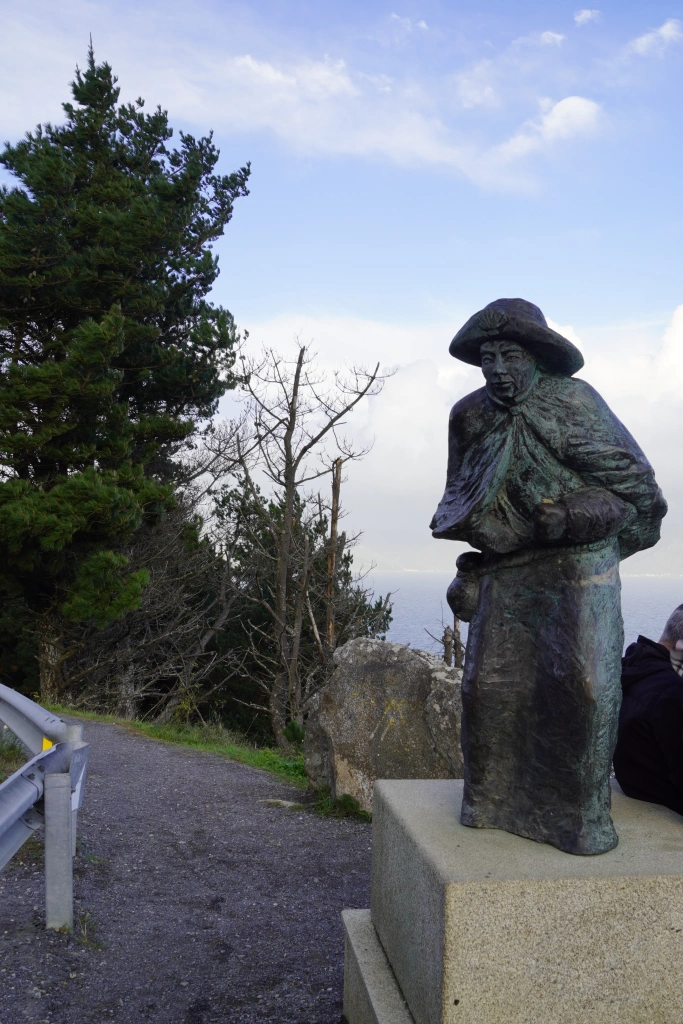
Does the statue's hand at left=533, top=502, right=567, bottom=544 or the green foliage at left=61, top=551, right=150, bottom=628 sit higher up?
the green foliage at left=61, top=551, right=150, bottom=628

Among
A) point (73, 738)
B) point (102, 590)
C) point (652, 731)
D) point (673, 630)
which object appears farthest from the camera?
point (102, 590)

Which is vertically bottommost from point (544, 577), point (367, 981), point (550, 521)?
point (367, 981)

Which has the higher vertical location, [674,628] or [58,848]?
[674,628]

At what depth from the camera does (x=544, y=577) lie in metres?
2.64

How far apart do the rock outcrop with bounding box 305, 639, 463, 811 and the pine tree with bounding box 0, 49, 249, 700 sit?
608 centimetres

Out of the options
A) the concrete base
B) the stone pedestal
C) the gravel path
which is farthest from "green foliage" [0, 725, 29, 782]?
the stone pedestal

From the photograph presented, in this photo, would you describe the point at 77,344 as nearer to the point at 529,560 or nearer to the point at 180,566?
the point at 180,566

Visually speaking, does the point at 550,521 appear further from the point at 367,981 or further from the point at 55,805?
the point at 55,805

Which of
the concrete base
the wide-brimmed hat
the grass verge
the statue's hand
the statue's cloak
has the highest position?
the wide-brimmed hat

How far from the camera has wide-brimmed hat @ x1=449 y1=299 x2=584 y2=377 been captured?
8.60 feet

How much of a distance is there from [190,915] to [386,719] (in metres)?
2.37

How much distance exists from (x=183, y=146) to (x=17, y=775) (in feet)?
45.8

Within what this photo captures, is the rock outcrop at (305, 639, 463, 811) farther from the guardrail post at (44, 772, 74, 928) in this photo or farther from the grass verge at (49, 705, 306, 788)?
the guardrail post at (44, 772, 74, 928)

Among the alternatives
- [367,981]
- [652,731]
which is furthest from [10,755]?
[652,731]
